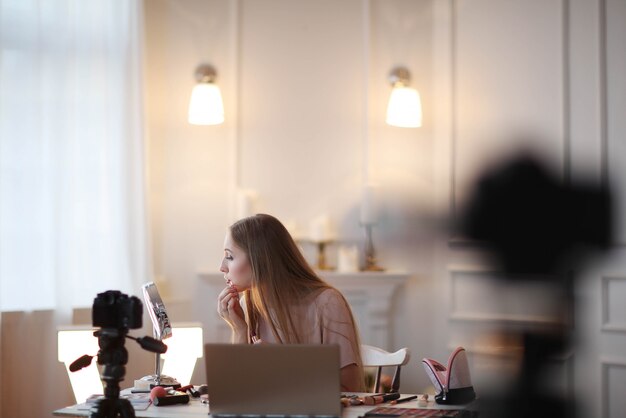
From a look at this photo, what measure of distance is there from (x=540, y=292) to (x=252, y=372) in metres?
0.92

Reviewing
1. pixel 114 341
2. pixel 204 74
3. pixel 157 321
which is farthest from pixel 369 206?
pixel 114 341

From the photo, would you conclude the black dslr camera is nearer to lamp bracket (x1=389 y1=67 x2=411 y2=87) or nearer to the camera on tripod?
the camera on tripod

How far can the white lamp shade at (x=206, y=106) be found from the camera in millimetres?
3582

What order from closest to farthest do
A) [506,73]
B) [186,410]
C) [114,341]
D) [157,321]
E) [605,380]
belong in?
[114,341]
[186,410]
[157,321]
[605,380]
[506,73]

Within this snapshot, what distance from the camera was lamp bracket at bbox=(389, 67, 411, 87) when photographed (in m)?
3.64

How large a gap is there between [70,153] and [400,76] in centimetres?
149

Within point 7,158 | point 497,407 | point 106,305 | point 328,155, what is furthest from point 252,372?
point 328,155

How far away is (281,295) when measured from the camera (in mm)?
2172

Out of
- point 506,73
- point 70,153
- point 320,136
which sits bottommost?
point 70,153

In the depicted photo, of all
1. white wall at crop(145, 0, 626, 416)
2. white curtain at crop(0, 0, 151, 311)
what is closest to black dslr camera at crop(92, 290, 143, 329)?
white curtain at crop(0, 0, 151, 311)

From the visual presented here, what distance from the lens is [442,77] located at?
3656 mm

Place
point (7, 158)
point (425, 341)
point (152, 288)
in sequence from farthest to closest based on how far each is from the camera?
point (425, 341)
point (7, 158)
point (152, 288)

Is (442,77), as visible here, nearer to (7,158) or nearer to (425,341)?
(425,341)

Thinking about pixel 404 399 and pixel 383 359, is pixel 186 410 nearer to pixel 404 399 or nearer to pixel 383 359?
pixel 404 399
